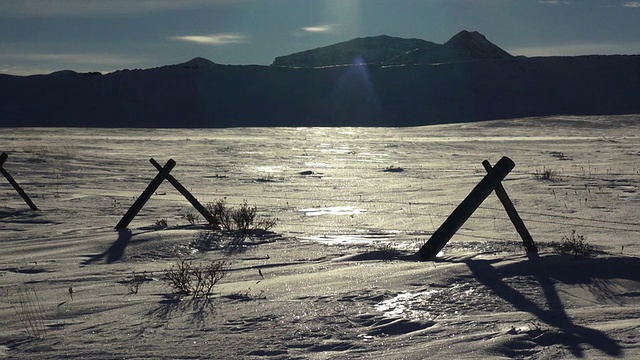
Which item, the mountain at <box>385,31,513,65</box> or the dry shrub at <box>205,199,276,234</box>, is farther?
the mountain at <box>385,31,513,65</box>

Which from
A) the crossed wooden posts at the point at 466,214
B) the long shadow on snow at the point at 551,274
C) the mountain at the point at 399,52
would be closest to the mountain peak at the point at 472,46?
the mountain at the point at 399,52

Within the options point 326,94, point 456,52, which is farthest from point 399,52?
point 326,94

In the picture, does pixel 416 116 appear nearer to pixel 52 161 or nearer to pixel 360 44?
pixel 52 161

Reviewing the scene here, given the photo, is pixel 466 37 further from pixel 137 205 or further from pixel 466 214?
pixel 466 214

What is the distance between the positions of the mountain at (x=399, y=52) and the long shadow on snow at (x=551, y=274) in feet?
327

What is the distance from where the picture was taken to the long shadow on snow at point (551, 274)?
19.1 ft

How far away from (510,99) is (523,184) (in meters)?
55.2

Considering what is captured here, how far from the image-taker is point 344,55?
177500 mm

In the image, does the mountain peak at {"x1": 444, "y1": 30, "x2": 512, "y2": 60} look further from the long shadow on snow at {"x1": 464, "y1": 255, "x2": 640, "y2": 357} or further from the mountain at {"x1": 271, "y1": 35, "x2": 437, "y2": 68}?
the long shadow on snow at {"x1": 464, "y1": 255, "x2": 640, "y2": 357}

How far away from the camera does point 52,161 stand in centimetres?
2108

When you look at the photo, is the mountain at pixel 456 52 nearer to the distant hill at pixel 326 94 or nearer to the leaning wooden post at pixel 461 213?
the distant hill at pixel 326 94

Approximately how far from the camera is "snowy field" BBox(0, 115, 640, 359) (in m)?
5.08

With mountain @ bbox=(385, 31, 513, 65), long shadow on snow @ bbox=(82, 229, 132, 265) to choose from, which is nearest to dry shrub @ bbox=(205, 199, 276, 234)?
long shadow on snow @ bbox=(82, 229, 132, 265)

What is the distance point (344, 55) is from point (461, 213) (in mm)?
172197
